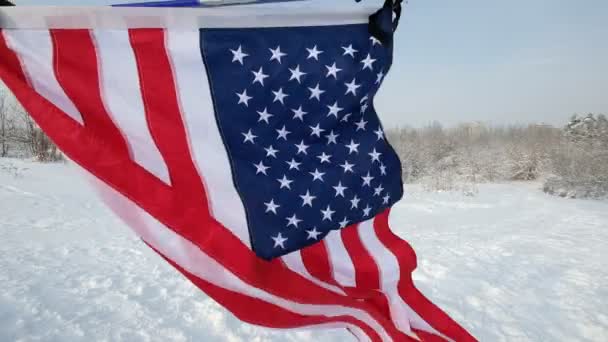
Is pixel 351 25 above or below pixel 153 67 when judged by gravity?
above

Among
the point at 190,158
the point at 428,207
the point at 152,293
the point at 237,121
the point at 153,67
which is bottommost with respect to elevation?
the point at 428,207

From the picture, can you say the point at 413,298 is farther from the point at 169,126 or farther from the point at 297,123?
the point at 169,126

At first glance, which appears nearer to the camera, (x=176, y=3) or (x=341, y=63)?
(x=176, y=3)

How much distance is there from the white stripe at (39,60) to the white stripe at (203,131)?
16.4 inches

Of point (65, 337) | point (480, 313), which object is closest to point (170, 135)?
point (65, 337)

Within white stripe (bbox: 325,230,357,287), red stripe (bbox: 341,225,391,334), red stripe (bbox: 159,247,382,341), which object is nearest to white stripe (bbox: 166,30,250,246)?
red stripe (bbox: 159,247,382,341)

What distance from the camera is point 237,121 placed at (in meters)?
1.44

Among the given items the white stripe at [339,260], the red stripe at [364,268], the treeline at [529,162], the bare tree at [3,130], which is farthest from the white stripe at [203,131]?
the bare tree at [3,130]

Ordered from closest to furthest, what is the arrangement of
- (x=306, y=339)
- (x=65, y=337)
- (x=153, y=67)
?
(x=153, y=67), (x=65, y=337), (x=306, y=339)

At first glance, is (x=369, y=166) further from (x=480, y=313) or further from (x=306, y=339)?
(x=480, y=313)

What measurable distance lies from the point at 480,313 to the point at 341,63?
345cm

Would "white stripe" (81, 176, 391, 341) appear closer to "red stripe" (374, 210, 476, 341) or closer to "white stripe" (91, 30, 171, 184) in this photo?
"white stripe" (91, 30, 171, 184)

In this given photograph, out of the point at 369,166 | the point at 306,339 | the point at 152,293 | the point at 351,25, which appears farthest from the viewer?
the point at 152,293

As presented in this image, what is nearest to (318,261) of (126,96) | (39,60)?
(126,96)
